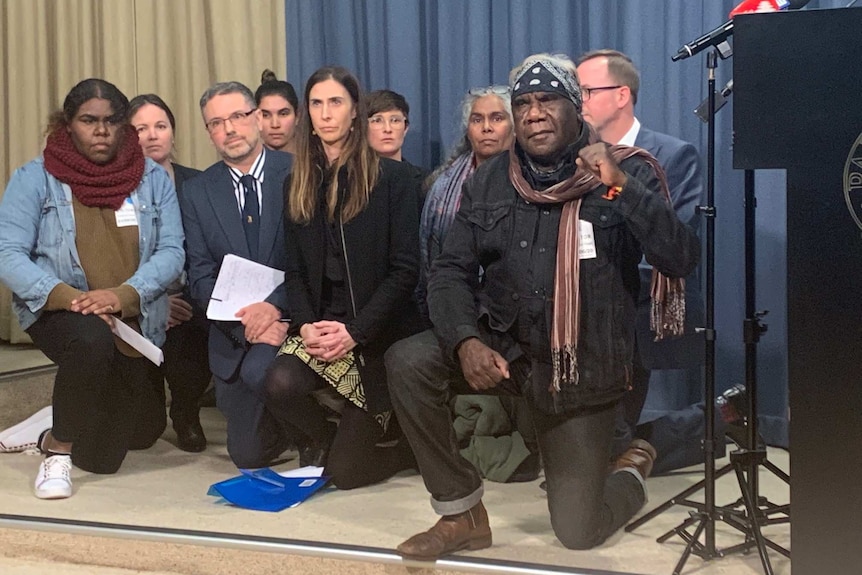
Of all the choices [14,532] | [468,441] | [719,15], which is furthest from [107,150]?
[719,15]

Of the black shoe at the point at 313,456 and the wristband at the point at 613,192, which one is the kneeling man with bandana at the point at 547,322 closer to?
the wristband at the point at 613,192

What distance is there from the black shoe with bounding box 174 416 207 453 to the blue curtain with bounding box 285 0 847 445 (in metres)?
1.28

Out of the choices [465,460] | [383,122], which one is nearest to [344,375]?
[465,460]

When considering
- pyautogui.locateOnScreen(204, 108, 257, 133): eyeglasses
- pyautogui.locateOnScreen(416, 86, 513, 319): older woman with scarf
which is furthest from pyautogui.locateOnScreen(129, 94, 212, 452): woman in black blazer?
pyautogui.locateOnScreen(416, 86, 513, 319): older woman with scarf

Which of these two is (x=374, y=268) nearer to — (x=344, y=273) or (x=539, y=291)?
(x=344, y=273)

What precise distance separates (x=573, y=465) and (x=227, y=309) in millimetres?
1308

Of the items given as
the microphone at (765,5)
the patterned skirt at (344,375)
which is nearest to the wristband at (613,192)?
the microphone at (765,5)

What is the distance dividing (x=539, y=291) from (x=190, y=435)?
5.41 feet

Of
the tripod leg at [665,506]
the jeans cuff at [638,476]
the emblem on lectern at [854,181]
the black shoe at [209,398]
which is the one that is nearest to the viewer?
the emblem on lectern at [854,181]

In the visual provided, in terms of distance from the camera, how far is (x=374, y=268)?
3.02 meters

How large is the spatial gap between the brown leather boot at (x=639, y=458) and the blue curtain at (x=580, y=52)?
1.95ft

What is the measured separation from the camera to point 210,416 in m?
4.03

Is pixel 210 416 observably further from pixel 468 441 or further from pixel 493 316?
pixel 493 316

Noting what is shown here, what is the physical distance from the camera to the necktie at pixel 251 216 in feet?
10.9
